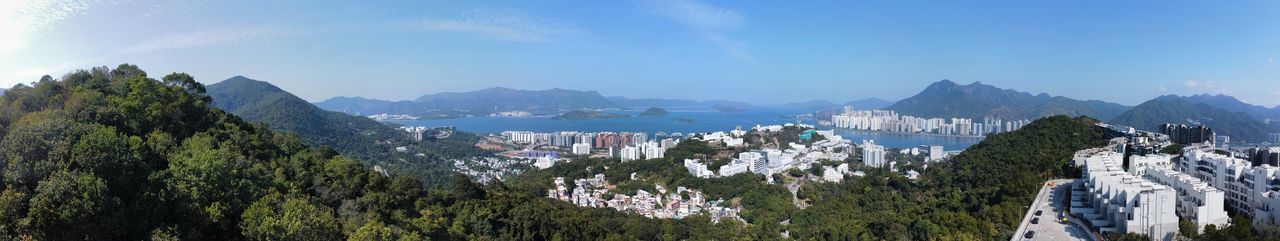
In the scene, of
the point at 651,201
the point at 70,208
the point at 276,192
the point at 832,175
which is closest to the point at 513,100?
the point at 832,175

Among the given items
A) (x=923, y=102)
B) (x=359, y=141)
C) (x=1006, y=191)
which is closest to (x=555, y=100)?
(x=923, y=102)

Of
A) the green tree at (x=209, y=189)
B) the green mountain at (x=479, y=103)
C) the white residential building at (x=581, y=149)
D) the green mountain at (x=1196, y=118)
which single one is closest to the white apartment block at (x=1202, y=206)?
the green tree at (x=209, y=189)

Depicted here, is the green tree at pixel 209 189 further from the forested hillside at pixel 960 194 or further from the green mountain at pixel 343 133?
the green mountain at pixel 343 133

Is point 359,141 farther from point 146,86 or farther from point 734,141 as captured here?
point 146,86

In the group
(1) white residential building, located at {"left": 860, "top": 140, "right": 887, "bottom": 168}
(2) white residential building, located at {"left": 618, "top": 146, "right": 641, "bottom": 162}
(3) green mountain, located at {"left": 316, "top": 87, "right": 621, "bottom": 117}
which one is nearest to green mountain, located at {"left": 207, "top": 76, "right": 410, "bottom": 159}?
(2) white residential building, located at {"left": 618, "top": 146, "right": 641, "bottom": 162}

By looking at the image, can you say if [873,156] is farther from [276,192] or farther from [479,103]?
[479,103]

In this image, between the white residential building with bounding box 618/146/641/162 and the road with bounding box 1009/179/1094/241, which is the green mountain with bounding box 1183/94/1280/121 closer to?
the white residential building with bounding box 618/146/641/162

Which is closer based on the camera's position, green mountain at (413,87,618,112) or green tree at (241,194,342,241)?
green tree at (241,194,342,241)
